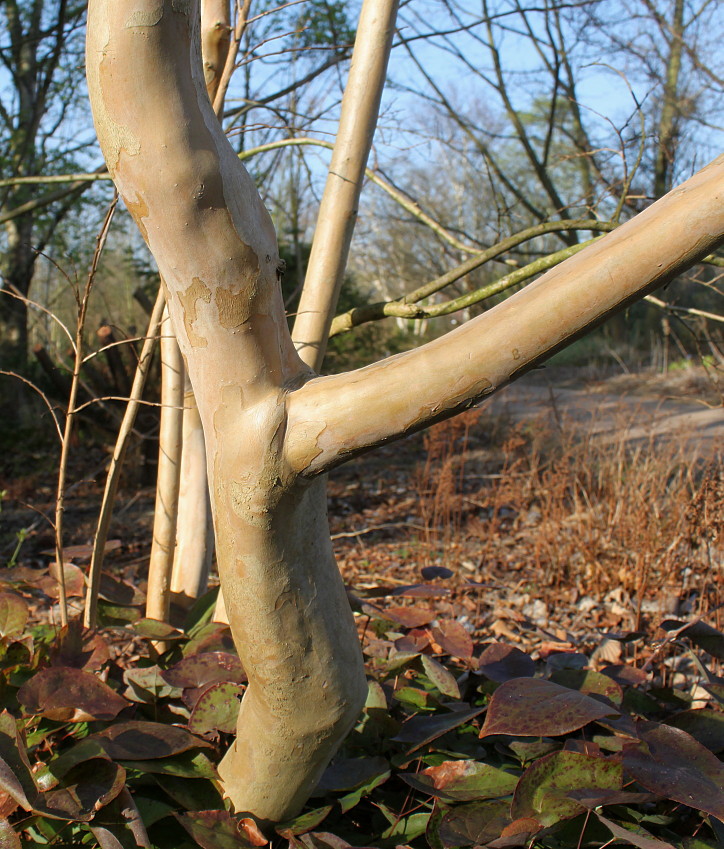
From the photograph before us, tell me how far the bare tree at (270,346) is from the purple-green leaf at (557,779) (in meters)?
0.28

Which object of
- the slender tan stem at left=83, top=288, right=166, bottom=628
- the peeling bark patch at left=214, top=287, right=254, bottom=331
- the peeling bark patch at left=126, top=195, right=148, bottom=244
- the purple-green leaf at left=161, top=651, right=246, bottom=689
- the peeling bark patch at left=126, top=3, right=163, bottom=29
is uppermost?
the peeling bark patch at left=126, top=3, right=163, bottom=29

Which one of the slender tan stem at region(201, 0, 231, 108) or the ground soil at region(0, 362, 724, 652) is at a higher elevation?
the slender tan stem at region(201, 0, 231, 108)

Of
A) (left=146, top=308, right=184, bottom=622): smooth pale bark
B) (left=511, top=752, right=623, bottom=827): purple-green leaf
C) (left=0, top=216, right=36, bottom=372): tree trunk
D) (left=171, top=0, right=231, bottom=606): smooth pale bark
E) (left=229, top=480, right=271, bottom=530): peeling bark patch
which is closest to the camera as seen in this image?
(left=229, top=480, right=271, bottom=530): peeling bark patch

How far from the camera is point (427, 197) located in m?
17.6

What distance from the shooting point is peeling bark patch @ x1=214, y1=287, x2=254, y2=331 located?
877mm

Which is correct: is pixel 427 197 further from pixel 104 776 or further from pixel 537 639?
pixel 104 776

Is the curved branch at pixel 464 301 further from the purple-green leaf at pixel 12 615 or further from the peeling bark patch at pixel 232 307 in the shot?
the purple-green leaf at pixel 12 615

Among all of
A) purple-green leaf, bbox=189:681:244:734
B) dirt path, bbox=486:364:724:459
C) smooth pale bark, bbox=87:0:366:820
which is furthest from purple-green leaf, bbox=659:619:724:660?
dirt path, bbox=486:364:724:459

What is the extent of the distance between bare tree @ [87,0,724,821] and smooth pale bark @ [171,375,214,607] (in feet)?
2.76

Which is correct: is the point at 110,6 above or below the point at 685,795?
above

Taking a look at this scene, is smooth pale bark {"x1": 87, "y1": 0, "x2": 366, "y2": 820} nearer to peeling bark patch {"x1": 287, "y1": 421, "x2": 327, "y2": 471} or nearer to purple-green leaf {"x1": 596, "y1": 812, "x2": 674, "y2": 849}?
peeling bark patch {"x1": 287, "y1": 421, "x2": 327, "y2": 471}

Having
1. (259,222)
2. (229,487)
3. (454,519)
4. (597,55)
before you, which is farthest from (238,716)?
(597,55)

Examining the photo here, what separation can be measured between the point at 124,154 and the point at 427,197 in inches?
695

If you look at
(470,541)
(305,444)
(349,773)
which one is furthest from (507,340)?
(470,541)
